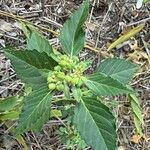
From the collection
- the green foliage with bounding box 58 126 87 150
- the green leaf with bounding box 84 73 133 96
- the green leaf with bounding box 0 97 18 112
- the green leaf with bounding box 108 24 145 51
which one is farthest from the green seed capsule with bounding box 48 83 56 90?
the green leaf with bounding box 108 24 145 51

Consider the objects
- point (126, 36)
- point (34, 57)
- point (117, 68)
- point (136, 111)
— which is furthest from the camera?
point (126, 36)

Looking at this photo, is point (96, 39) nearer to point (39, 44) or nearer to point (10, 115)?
point (10, 115)

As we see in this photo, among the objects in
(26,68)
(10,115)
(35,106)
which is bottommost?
(10,115)

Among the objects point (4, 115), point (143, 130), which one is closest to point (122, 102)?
point (143, 130)

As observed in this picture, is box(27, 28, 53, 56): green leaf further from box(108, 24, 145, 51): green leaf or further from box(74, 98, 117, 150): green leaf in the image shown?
box(108, 24, 145, 51): green leaf

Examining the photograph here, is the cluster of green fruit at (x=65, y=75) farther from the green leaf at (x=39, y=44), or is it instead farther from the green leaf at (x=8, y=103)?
the green leaf at (x=8, y=103)

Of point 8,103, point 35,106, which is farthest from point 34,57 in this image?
point 8,103
